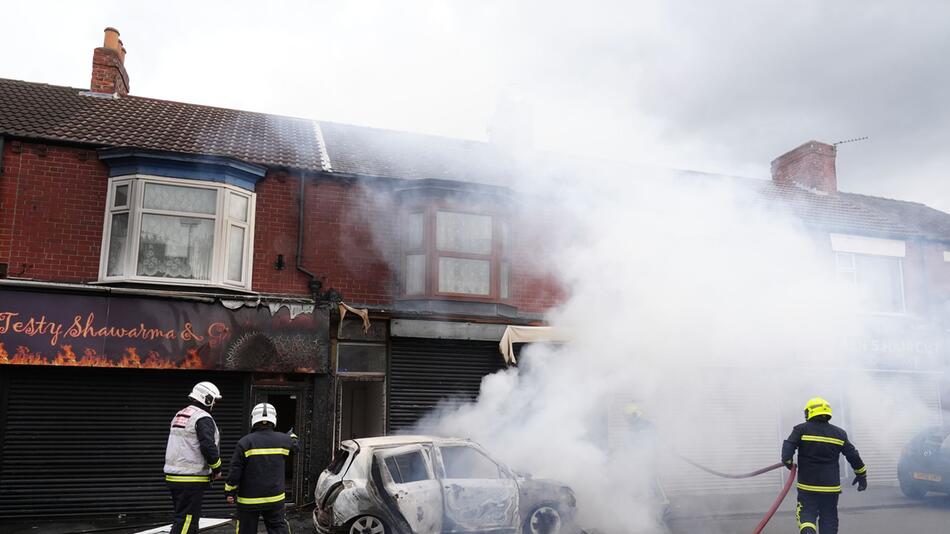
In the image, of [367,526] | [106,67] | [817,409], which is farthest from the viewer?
[106,67]

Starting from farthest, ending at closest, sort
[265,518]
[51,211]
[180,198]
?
1. [180,198]
2. [51,211]
3. [265,518]

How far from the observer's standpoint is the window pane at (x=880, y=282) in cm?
1462

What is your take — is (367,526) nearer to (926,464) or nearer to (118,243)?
(118,243)

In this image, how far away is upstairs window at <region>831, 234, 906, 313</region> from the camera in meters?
14.4

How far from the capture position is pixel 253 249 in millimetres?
11000

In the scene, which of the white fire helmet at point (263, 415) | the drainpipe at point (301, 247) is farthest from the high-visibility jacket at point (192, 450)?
the drainpipe at point (301, 247)

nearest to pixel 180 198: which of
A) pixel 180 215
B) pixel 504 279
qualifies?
pixel 180 215

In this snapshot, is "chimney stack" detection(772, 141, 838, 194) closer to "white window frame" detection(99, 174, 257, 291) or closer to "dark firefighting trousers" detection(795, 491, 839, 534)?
"dark firefighting trousers" detection(795, 491, 839, 534)

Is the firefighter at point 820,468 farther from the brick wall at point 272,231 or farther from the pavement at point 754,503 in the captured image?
the brick wall at point 272,231

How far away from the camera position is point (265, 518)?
6.39 metres

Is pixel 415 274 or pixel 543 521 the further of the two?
pixel 415 274

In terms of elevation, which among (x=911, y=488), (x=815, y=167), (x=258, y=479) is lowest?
(x=911, y=488)

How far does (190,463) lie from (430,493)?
2489mm

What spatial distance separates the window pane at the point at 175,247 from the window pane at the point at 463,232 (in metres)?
3.77
